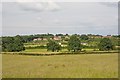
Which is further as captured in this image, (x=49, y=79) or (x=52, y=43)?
(x=52, y=43)

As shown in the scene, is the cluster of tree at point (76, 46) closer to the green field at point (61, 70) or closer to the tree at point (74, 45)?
the tree at point (74, 45)

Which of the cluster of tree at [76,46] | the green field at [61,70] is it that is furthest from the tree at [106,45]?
the green field at [61,70]

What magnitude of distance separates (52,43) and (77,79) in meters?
93.6

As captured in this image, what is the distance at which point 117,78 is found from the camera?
1848 cm

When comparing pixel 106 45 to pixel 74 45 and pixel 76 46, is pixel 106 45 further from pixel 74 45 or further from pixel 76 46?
pixel 74 45

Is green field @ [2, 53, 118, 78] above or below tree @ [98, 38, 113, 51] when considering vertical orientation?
below

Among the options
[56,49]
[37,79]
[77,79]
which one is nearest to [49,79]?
[37,79]

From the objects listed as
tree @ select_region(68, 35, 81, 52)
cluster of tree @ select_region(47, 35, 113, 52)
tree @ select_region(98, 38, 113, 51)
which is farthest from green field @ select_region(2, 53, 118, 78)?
tree @ select_region(98, 38, 113, 51)

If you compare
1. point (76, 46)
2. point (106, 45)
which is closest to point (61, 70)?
point (76, 46)

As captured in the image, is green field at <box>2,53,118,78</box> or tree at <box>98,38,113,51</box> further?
tree at <box>98,38,113,51</box>

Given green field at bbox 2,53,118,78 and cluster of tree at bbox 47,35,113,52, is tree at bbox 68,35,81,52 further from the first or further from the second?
green field at bbox 2,53,118,78

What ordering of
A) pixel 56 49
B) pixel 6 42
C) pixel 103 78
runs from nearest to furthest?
1. pixel 103 78
2. pixel 56 49
3. pixel 6 42

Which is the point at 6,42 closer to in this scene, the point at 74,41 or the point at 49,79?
the point at 74,41

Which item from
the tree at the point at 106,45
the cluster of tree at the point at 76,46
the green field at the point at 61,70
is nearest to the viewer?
the green field at the point at 61,70
